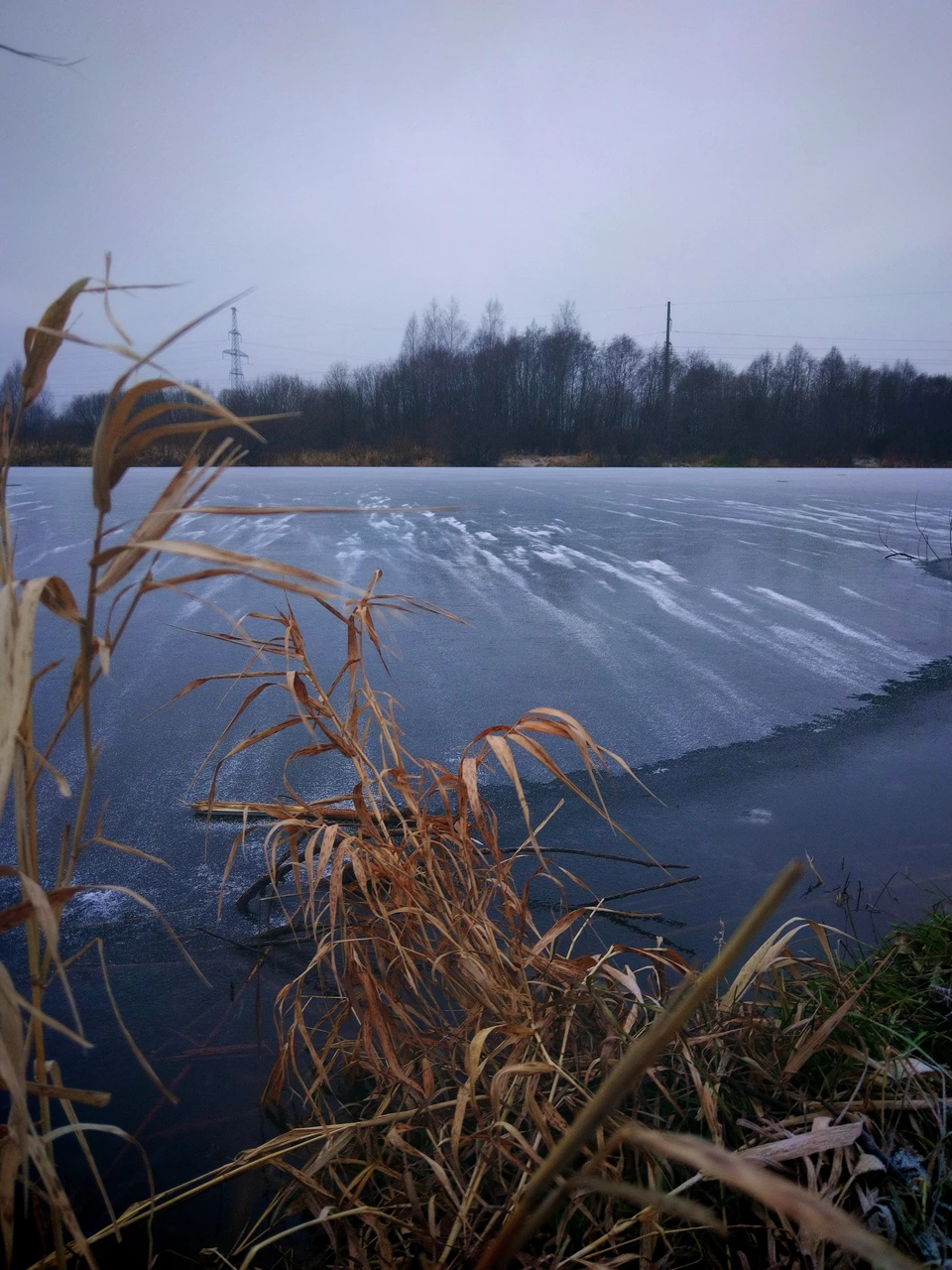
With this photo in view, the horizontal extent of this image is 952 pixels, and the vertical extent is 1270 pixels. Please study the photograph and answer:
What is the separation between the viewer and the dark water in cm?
181

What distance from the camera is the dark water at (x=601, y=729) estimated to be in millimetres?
1810

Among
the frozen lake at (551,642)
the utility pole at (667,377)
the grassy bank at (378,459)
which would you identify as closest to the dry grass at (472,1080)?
the frozen lake at (551,642)

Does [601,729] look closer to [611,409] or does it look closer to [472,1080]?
[472,1080]

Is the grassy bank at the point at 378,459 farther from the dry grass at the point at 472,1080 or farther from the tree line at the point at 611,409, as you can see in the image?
the dry grass at the point at 472,1080

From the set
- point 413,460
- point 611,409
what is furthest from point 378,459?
point 611,409

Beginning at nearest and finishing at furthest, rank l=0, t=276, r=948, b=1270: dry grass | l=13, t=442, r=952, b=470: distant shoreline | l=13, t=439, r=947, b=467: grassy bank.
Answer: l=0, t=276, r=948, b=1270: dry grass < l=13, t=439, r=947, b=467: grassy bank < l=13, t=442, r=952, b=470: distant shoreline

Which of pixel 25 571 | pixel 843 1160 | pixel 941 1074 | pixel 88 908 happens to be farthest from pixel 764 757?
pixel 25 571

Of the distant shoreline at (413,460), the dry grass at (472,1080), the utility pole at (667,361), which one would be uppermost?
the utility pole at (667,361)

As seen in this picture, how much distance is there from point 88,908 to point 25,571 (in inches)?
169

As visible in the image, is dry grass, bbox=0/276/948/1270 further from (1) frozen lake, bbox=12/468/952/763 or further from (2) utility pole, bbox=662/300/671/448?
(2) utility pole, bbox=662/300/671/448

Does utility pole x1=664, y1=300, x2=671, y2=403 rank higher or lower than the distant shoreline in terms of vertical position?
higher

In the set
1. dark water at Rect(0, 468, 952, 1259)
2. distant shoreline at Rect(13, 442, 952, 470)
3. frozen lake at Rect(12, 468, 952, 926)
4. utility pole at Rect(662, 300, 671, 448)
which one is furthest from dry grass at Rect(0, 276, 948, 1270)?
utility pole at Rect(662, 300, 671, 448)

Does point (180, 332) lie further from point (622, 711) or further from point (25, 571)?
point (25, 571)

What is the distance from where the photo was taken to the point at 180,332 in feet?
3.08
